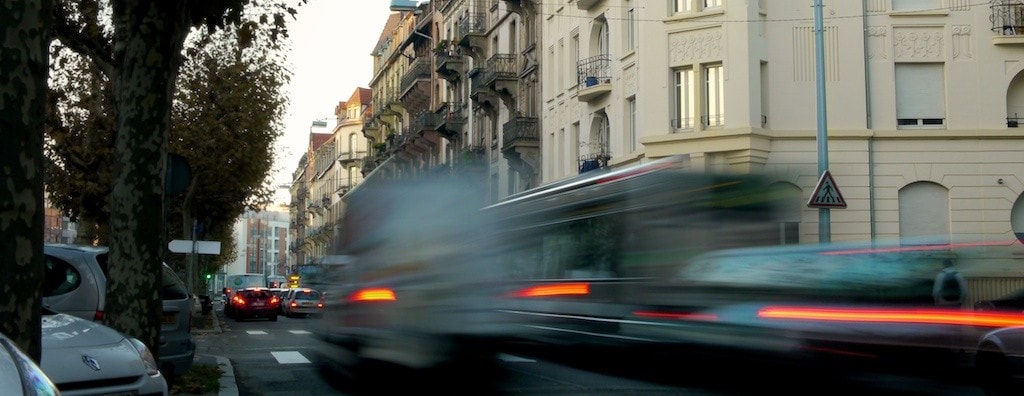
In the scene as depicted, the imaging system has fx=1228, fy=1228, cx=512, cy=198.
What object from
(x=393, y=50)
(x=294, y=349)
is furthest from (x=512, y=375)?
(x=393, y=50)

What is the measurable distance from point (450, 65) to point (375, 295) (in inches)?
1813

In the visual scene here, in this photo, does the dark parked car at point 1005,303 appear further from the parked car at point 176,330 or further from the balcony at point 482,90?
the balcony at point 482,90

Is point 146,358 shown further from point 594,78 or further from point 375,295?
point 594,78

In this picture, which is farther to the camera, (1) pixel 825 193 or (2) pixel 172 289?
(1) pixel 825 193

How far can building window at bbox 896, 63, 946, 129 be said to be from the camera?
100 ft

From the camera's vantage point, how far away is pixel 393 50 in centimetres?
8494

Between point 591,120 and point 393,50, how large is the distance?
4906cm

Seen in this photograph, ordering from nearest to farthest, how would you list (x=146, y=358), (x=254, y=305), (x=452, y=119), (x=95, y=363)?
1. (x=95, y=363)
2. (x=146, y=358)
3. (x=254, y=305)
4. (x=452, y=119)

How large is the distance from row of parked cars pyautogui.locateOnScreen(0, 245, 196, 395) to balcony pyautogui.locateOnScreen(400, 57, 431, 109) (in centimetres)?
5419

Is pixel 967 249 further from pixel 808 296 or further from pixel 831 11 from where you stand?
pixel 831 11

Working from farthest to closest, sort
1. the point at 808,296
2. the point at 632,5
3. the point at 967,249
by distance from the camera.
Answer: the point at 632,5 < the point at 808,296 < the point at 967,249

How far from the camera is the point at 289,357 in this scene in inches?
771

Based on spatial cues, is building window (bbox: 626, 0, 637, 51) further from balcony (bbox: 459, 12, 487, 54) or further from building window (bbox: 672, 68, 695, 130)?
balcony (bbox: 459, 12, 487, 54)

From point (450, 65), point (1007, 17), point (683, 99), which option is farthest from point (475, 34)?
point (1007, 17)
